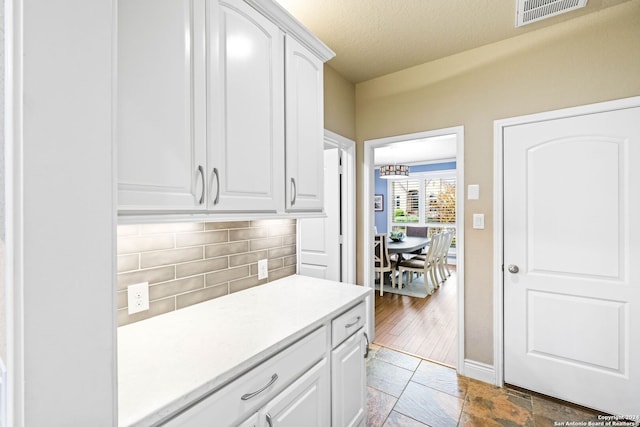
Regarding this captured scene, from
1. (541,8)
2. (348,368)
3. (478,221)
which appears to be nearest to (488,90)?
(541,8)

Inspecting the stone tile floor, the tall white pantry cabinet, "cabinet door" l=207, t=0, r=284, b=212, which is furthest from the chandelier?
"cabinet door" l=207, t=0, r=284, b=212

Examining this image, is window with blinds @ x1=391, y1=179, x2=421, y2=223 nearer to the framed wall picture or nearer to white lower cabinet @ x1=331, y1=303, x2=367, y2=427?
the framed wall picture

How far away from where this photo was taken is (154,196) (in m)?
0.94

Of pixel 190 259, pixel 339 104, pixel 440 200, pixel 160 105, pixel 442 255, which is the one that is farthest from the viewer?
pixel 440 200

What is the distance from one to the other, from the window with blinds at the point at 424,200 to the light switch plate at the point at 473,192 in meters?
4.94

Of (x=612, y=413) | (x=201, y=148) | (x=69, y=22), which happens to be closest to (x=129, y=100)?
(x=201, y=148)

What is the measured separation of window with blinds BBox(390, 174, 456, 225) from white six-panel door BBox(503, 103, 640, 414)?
5.00m

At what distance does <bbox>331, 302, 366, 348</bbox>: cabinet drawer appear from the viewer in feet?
4.69

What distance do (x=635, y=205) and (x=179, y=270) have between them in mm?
2715

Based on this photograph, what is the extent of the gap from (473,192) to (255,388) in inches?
83.1

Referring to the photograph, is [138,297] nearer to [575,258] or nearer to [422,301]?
[575,258]

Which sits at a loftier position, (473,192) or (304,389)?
(473,192)

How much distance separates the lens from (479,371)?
89.7 inches

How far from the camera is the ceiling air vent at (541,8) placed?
1.75 m
